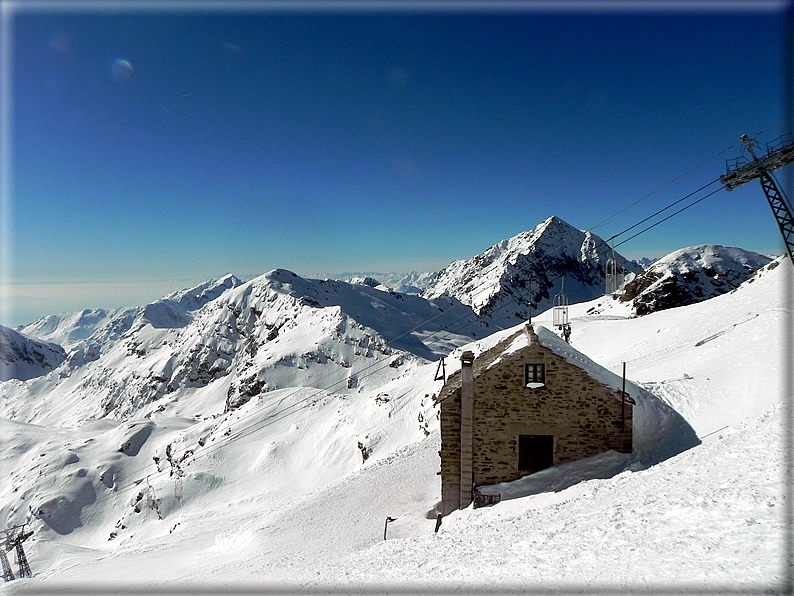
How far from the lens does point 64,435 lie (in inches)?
2559

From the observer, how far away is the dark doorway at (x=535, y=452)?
49.8 ft

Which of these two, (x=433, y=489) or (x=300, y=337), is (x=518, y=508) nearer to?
(x=433, y=489)

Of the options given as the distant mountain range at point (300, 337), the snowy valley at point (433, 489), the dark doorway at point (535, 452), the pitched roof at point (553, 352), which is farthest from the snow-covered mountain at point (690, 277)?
the dark doorway at point (535, 452)

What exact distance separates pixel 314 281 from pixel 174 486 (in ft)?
340

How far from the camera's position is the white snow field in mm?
6801

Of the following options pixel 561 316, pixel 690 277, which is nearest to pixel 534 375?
pixel 561 316

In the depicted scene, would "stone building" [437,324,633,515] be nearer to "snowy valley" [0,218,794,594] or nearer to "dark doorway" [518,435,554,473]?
"dark doorway" [518,435,554,473]

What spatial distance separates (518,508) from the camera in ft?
42.0

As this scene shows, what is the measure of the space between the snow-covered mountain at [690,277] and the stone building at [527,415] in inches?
1433

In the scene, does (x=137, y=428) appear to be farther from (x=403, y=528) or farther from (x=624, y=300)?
(x=624, y=300)

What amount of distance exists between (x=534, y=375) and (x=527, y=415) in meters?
1.40

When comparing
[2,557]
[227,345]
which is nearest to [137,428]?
[2,557]

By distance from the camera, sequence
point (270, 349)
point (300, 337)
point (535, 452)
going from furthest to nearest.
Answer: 1. point (300, 337)
2. point (270, 349)
3. point (535, 452)

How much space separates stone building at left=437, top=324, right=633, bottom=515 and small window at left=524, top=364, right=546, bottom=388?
1.3 inches
